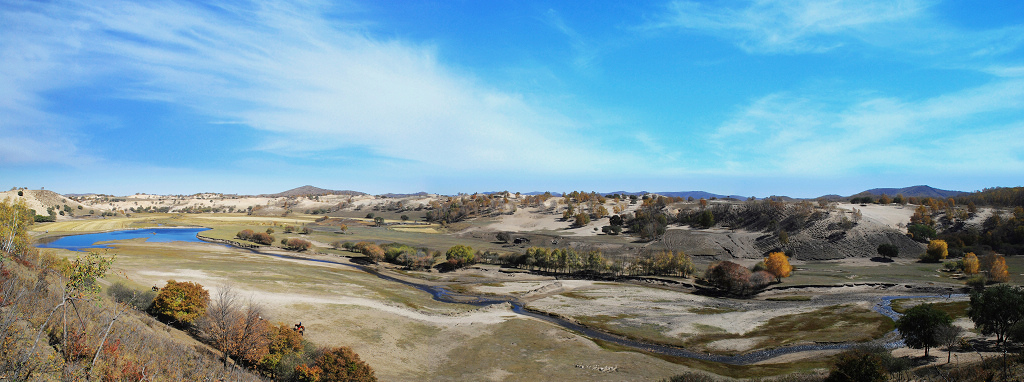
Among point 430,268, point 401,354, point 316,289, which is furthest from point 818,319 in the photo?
point 430,268

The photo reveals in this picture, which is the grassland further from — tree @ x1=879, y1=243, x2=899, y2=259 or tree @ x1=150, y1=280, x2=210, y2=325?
tree @ x1=879, y1=243, x2=899, y2=259

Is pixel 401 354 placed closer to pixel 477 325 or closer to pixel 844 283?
pixel 477 325

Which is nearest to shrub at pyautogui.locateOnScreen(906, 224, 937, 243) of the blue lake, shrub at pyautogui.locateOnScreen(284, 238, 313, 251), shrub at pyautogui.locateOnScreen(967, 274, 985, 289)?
shrub at pyautogui.locateOnScreen(967, 274, 985, 289)

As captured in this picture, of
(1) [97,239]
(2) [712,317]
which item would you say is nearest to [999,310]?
(2) [712,317]

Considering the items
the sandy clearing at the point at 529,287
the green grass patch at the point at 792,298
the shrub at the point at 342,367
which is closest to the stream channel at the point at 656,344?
the sandy clearing at the point at 529,287

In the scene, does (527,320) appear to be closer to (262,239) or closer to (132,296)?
(132,296)

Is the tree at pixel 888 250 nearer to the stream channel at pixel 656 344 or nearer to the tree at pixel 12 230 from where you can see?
the stream channel at pixel 656 344

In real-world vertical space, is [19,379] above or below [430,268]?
above
